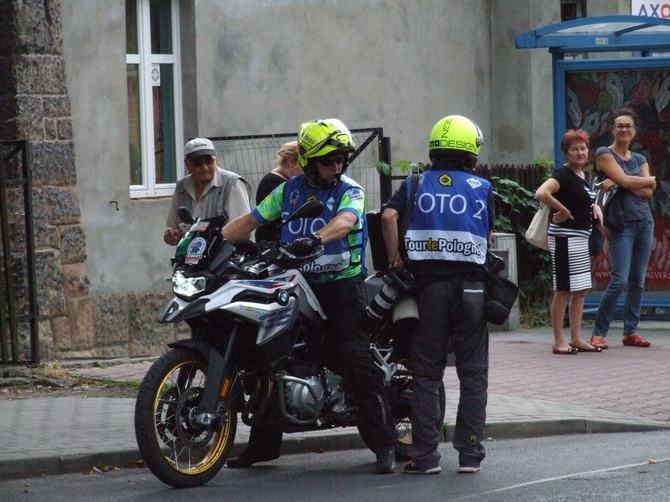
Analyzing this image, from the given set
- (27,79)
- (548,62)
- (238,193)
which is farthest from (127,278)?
(548,62)

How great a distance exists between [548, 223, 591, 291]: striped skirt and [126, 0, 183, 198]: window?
147 inches

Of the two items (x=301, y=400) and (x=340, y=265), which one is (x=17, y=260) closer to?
(x=340, y=265)

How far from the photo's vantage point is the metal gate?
10531 mm

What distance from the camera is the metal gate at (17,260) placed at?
10.5 metres

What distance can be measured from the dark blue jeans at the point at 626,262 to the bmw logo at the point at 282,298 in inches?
232

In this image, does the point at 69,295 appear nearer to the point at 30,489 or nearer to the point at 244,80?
the point at 244,80

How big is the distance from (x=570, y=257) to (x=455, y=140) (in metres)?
4.75

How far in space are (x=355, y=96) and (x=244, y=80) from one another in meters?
1.97

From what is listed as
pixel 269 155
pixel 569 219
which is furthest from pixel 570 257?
pixel 269 155

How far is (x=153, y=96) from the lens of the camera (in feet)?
43.5

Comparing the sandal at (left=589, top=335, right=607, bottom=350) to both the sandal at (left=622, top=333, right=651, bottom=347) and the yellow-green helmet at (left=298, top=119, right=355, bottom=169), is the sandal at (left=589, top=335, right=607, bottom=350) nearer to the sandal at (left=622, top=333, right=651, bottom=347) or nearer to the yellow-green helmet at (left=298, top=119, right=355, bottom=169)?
the sandal at (left=622, top=333, right=651, bottom=347)

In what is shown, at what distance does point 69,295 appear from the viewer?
11.7 m

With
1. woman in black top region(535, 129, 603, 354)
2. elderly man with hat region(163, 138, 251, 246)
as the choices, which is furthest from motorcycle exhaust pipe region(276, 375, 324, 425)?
woman in black top region(535, 129, 603, 354)

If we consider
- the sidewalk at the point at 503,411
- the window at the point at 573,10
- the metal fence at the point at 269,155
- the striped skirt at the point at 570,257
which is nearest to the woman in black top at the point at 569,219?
the striped skirt at the point at 570,257
